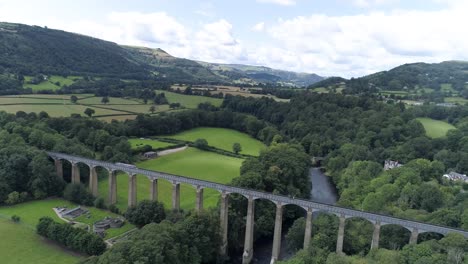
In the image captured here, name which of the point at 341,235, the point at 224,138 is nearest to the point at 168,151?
the point at 224,138

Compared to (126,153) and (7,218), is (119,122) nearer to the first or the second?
(126,153)

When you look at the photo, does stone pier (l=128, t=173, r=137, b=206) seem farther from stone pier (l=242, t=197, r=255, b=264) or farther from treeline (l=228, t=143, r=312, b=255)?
stone pier (l=242, t=197, r=255, b=264)

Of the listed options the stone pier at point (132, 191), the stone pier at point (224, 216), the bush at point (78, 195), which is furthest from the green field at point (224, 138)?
the stone pier at point (224, 216)

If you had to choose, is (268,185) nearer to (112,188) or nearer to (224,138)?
(112,188)

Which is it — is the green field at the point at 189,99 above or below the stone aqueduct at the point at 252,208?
above

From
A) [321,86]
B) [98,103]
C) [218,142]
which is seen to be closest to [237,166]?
[218,142]

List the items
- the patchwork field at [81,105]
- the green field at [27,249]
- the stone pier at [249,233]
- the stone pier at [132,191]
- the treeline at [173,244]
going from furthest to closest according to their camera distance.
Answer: the patchwork field at [81,105] → the stone pier at [132,191] → the stone pier at [249,233] → the green field at [27,249] → the treeline at [173,244]

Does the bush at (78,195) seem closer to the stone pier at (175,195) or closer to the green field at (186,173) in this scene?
the green field at (186,173)

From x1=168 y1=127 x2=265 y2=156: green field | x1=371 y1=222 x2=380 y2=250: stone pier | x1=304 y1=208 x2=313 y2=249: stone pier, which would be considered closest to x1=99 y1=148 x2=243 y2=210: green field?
x1=168 y1=127 x2=265 y2=156: green field
